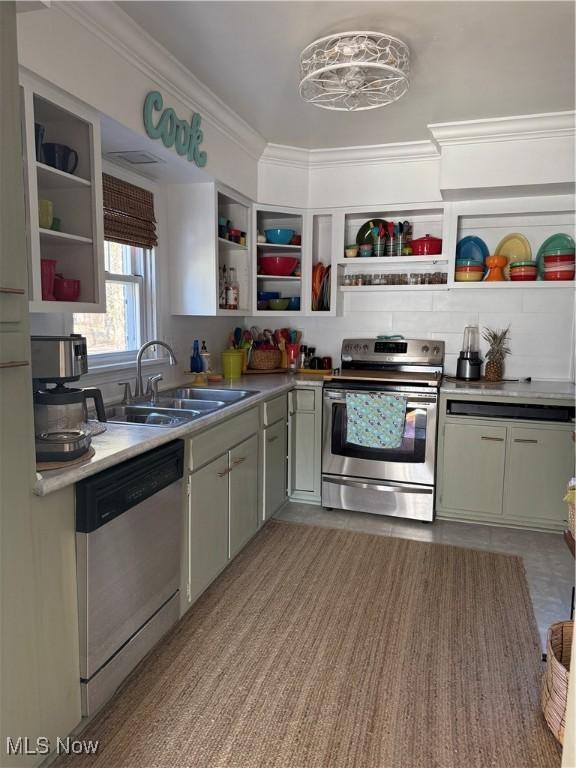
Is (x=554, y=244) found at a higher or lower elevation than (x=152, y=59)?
lower

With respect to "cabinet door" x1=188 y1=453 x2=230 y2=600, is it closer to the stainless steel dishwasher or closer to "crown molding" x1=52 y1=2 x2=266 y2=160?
the stainless steel dishwasher

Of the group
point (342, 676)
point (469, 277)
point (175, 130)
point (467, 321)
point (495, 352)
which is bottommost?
point (342, 676)

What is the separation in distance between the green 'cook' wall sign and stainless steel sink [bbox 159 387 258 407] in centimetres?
124

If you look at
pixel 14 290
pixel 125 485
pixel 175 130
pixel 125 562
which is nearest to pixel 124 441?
pixel 125 485

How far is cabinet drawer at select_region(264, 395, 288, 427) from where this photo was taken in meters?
3.12

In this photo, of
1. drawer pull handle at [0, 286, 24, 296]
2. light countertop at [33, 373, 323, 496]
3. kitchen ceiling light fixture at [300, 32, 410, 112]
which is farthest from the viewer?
kitchen ceiling light fixture at [300, 32, 410, 112]

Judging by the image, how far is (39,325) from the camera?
219 centimetres

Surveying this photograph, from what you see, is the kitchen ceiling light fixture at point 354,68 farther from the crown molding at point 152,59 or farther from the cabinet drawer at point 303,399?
the cabinet drawer at point 303,399

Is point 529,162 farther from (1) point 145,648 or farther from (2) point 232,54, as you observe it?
(1) point 145,648

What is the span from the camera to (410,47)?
89.1 inches

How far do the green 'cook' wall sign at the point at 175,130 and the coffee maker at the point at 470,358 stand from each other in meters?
2.13

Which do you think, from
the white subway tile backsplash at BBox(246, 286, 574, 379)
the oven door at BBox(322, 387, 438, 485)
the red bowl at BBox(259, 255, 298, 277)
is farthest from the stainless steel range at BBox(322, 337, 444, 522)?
the red bowl at BBox(259, 255, 298, 277)

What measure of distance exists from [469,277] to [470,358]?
552mm

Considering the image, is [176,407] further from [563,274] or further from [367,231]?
[563,274]
